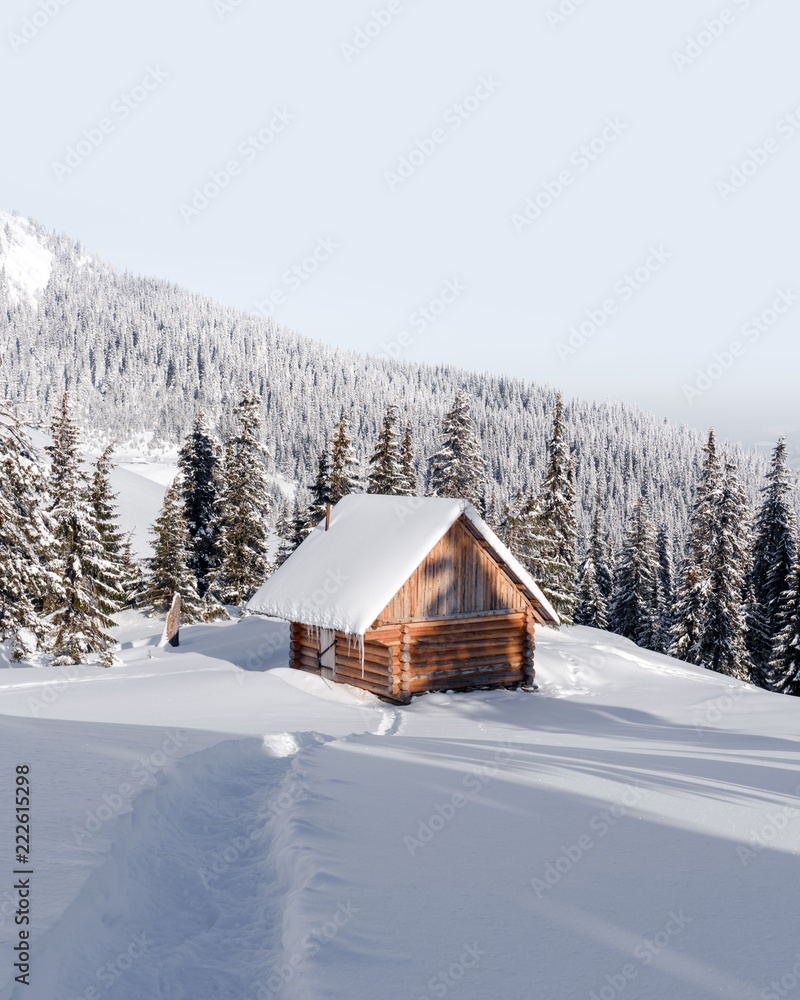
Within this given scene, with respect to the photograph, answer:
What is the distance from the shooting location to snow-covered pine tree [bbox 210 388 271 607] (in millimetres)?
36219

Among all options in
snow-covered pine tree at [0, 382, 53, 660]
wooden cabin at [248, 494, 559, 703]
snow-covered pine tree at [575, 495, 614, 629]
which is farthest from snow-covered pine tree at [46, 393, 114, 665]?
snow-covered pine tree at [575, 495, 614, 629]

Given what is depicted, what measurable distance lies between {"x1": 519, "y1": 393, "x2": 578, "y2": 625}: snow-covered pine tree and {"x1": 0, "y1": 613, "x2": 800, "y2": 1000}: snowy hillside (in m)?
22.5

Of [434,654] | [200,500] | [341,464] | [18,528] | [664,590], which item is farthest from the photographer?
[664,590]

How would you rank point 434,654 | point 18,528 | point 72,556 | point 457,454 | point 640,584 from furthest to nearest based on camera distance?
point 640,584 → point 457,454 → point 72,556 → point 18,528 → point 434,654

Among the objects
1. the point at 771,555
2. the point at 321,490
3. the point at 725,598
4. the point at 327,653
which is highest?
the point at 321,490

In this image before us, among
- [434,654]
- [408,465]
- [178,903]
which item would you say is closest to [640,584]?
[408,465]

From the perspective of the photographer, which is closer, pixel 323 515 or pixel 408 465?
pixel 323 515

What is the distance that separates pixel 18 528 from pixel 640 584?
44648 millimetres

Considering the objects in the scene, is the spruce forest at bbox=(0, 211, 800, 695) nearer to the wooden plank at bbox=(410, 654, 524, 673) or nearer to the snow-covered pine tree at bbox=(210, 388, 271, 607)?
the snow-covered pine tree at bbox=(210, 388, 271, 607)

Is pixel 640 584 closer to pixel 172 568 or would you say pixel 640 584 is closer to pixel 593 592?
pixel 593 592

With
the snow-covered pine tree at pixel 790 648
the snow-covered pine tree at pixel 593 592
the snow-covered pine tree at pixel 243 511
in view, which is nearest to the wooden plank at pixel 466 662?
the snow-covered pine tree at pixel 243 511

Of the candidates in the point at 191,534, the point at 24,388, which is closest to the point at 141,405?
the point at 24,388

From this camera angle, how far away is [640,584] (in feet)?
172

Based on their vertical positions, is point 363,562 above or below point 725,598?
above
